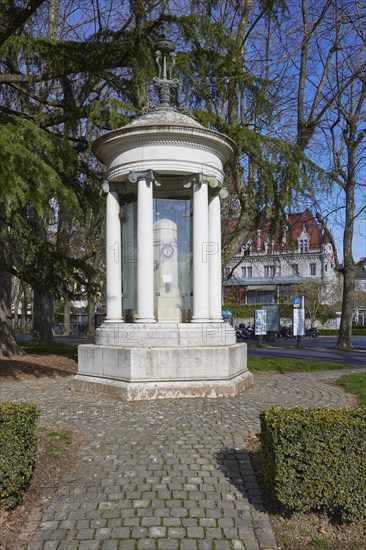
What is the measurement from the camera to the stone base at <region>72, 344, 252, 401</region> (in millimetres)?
8602

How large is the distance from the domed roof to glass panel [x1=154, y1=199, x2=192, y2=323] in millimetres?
1653

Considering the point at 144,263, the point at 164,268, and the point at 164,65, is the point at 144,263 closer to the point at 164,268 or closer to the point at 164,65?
the point at 164,268

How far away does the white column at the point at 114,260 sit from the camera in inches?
402

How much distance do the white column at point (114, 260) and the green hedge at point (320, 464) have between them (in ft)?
21.0

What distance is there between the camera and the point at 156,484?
464 centimetres

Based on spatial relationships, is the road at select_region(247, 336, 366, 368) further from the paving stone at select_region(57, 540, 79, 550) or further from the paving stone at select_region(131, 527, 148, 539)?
the paving stone at select_region(57, 540, 79, 550)

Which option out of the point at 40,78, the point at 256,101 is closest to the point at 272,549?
the point at 40,78

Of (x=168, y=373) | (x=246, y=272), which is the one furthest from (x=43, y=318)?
(x=246, y=272)

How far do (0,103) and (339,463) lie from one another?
47.1ft

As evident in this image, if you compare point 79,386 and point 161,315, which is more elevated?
point 161,315

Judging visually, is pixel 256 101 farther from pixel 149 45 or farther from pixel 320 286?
pixel 320 286

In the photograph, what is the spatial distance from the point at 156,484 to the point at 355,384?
6.81m

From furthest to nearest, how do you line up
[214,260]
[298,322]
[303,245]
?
[303,245], [298,322], [214,260]

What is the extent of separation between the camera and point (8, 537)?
377cm
